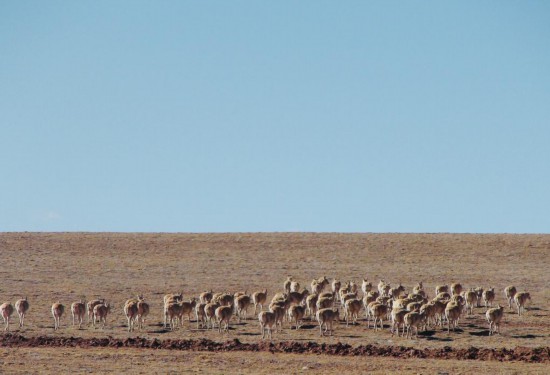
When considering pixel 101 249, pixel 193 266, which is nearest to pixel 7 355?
pixel 193 266

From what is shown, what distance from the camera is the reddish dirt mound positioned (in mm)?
27438

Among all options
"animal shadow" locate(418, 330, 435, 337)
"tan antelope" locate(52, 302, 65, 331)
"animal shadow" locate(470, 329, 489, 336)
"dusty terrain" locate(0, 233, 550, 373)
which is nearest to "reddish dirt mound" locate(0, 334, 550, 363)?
"dusty terrain" locate(0, 233, 550, 373)

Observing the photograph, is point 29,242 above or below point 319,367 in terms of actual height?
above

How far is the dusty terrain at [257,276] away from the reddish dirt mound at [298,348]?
25cm

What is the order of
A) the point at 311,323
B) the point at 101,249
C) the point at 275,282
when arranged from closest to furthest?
the point at 311,323
the point at 275,282
the point at 101,249

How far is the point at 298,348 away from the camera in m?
28.7

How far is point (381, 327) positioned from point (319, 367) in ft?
25.8

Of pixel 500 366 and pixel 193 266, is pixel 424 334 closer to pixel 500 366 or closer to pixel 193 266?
pixel 500 366

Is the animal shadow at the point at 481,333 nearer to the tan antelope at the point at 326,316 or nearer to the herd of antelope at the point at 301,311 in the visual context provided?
the herd of antelope at the point at 301,311

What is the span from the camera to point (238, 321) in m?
35.8

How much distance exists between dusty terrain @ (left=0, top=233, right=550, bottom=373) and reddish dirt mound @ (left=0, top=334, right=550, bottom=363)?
255mm

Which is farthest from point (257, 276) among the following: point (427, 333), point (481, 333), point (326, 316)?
point (481, 333)

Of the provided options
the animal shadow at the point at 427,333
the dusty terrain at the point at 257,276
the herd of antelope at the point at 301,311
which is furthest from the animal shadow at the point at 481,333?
the animal shadow at the point at 427,333

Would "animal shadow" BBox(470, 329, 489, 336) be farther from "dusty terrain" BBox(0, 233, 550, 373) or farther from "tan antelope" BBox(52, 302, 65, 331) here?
"tan antelope" BBox(52, 302, 65, 331)
